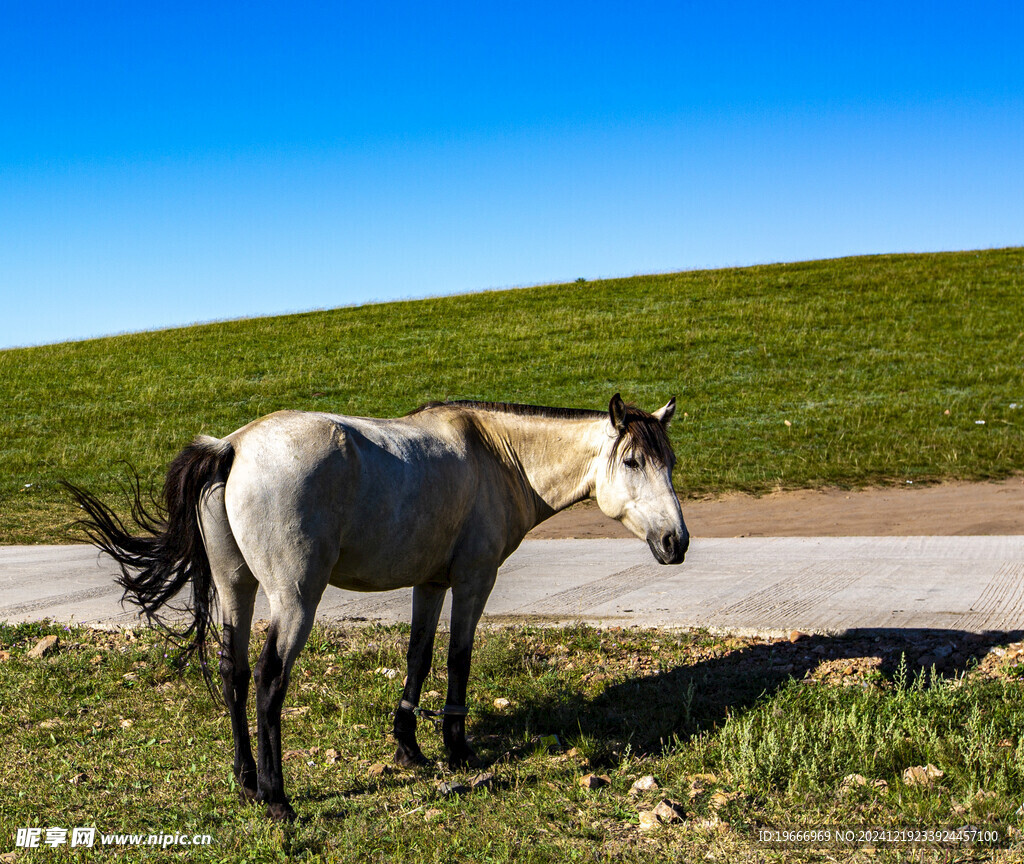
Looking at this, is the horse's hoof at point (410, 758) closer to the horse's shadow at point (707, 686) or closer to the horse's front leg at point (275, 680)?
the horse's shadow at point (707, 686)

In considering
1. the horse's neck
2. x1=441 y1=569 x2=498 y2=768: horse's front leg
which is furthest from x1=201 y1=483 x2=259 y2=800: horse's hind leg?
the horse's neck

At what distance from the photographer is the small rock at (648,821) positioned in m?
3.70

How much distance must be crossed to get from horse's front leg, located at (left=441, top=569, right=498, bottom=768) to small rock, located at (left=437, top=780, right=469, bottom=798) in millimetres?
332

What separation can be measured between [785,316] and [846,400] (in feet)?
28.4

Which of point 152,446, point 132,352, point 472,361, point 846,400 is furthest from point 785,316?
point 132,352

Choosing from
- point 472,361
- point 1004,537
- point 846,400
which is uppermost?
point 472,361

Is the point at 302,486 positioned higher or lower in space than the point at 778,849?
higher

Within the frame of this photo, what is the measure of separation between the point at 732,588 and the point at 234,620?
15.9ft

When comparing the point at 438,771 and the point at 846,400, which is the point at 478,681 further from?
the point at 846,400

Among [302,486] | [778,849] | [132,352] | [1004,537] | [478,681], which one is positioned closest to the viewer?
[778,849]

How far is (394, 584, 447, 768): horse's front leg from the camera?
4.68 metres

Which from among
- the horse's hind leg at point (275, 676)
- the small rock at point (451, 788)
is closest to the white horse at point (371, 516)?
the horse's hind leg at point (275, 676)

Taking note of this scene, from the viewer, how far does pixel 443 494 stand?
4469 mm

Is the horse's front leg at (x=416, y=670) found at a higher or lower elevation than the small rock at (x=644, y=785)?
higher
